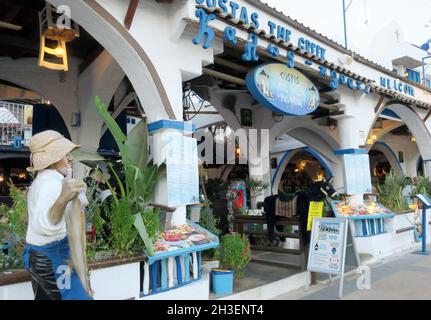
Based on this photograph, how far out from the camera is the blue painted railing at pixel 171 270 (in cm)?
429

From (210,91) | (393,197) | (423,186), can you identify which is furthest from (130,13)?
(423,186)

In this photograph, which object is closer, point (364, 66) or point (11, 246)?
point (11, 246)

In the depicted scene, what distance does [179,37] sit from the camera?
5.16 meters

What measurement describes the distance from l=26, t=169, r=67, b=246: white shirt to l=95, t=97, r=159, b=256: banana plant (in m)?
1.57

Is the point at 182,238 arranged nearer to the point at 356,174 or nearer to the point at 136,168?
the point at 136,168

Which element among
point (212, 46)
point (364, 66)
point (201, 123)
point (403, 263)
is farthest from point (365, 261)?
point (201, 123)

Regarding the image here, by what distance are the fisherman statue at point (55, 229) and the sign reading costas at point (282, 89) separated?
3789mm

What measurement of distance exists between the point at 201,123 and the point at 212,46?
9377mm

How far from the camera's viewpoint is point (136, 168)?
14.1ft

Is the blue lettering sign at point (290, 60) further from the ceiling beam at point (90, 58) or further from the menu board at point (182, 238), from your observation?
the ceiling beam at point (90, 58)

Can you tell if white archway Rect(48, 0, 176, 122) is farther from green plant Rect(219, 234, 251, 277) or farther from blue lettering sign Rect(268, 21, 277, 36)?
blue lettering sign Rect(268, 21, 277, 36)

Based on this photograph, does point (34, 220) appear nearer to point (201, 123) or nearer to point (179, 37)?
point (179, 37)

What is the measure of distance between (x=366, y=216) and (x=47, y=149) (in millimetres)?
7105
